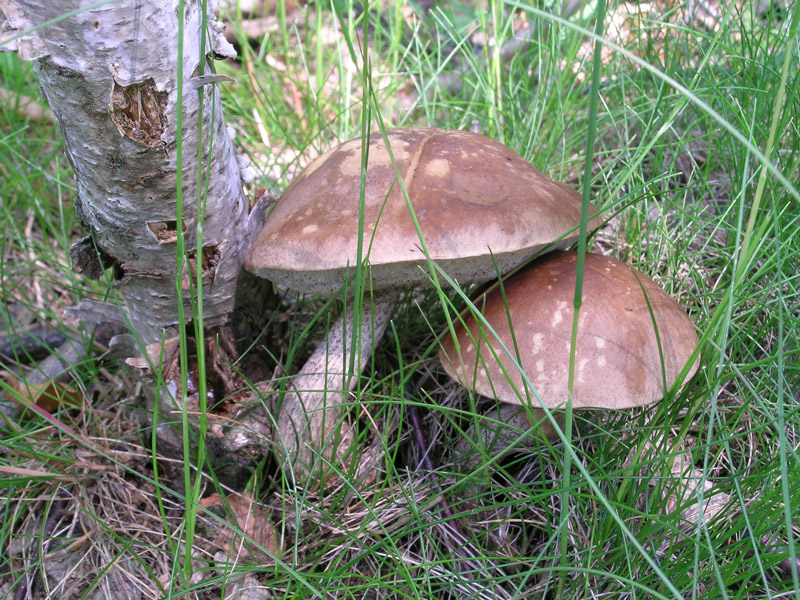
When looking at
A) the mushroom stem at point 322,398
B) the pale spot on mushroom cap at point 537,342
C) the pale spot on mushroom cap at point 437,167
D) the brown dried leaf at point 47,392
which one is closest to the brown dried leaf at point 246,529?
the mushroom stem at point 322,398

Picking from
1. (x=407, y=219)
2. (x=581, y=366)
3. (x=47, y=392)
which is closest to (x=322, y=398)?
(x=407, y=219)

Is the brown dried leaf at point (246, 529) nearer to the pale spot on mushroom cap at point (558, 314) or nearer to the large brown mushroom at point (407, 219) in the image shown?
the large brown mushroom at point (407, 219)

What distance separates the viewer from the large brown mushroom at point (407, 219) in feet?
3.75

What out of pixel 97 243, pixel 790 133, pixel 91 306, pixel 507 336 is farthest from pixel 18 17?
A: pixel 790 133

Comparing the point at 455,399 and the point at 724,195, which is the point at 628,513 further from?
the point at 724,195

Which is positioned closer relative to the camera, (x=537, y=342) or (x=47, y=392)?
(x=537, y=342)

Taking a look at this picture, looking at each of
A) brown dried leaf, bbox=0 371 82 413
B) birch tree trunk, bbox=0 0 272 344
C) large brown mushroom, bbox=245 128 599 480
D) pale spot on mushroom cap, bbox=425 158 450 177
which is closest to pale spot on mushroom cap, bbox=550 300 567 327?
large brown mushroom, bbox=245 128 599 480

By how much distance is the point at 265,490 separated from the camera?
1589 millimetres

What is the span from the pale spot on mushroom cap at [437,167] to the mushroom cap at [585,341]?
30cm

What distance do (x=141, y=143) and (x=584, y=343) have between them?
96 cm

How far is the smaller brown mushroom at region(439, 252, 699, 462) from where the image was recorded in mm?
1112

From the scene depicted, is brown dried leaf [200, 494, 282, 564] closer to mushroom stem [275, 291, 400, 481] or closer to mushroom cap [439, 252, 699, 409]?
mushroom stem [275, 291, 400, 481]

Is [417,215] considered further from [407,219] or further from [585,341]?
[585,341]

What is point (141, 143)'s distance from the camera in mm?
1118
